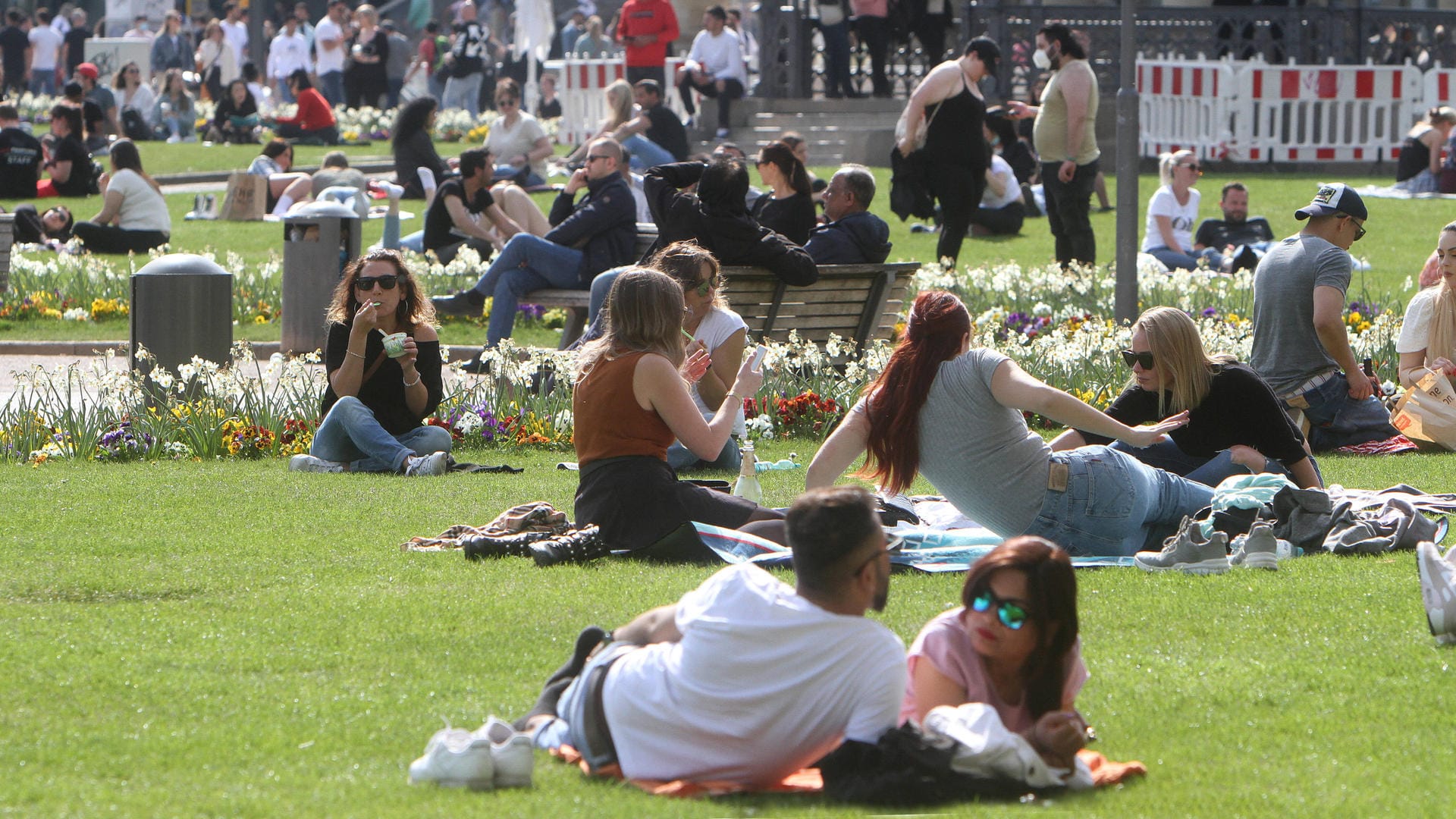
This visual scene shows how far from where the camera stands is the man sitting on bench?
11.5m

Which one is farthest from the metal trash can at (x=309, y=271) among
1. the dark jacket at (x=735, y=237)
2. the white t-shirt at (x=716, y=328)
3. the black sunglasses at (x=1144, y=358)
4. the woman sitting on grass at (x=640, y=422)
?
the black sunglasses at (x=1144, y=358)

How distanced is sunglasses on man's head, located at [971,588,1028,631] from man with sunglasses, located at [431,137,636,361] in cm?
803

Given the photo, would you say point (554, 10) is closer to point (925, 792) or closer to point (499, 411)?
point (499, 411)

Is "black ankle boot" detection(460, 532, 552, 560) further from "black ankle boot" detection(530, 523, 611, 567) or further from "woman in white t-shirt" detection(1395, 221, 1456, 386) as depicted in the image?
"woman in white t-shirt" detection(1395, 221, 1456, 386)

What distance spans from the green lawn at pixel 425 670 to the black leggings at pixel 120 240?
11.0m

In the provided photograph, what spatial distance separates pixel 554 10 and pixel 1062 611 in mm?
46586

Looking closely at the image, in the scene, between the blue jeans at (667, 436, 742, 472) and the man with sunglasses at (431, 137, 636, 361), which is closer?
Result: the blue jeans at (667, 436, 742, 472)

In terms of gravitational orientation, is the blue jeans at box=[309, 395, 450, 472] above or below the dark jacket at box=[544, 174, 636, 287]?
below

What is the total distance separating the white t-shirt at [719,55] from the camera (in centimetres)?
2552

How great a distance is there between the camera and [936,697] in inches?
170

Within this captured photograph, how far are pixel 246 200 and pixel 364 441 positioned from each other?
13.5 metres

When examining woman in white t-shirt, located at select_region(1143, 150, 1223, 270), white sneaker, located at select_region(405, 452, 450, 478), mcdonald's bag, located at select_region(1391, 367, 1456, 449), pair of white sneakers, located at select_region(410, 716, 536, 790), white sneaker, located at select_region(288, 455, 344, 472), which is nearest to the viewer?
pair of white sneakers, located at select_region(410, 716, 536, 790)

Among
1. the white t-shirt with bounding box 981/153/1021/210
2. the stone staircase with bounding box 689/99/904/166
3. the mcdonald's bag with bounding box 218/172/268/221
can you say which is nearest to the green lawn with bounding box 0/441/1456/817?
the white t-shirt with bounding box 981/153/1021/210

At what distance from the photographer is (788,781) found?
4340mm
